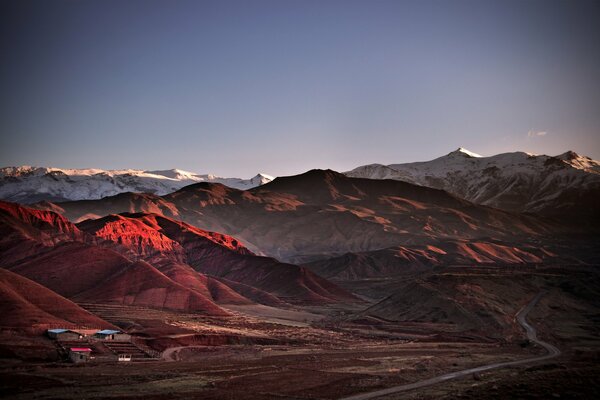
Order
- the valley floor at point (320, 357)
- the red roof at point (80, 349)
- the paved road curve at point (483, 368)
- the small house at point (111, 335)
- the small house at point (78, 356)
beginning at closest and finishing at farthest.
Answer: the valley floor at point (320, 357)
the paved road curve at point (483, 368)
the small house at point (78, 356)
the red roof at point (80, 349)
the small house at point (111, 335)

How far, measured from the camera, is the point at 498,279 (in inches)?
6412

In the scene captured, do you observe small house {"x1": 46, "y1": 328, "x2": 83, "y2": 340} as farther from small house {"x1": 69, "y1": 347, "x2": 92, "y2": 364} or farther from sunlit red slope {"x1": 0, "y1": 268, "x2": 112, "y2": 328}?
small house {"x1": 69, "y1": 347, "x2": 92, "y2": 364}

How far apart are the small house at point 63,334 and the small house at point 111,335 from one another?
3125mm

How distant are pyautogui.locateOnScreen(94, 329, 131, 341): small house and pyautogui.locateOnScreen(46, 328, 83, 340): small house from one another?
3125mm

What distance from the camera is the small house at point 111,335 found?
104719 mm

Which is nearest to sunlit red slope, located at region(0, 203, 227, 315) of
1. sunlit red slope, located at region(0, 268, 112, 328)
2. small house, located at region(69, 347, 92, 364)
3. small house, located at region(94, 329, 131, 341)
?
Result: sunlit red slope, located at region(0, 268, 112, 328)

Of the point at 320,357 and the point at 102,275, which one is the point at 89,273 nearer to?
the point at 102,275

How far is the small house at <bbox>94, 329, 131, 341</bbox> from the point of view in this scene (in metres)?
105

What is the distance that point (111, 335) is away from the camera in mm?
105438

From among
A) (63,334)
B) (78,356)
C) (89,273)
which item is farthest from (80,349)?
(89,273)

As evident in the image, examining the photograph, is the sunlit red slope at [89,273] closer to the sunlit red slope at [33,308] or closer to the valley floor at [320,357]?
the valley floor at [320,357]

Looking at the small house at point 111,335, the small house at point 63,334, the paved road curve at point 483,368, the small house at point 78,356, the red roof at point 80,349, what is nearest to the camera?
the paved road curve at point 483,368

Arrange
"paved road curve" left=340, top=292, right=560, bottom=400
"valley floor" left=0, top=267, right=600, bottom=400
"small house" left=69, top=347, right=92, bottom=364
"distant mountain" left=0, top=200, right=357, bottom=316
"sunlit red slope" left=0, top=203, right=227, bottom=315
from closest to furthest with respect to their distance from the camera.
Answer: "valley floor" left=0, top=267, right=600, bottom=400 < "paved road curve" left=340, top=292, right=560, bottom=400 < "small house" left=69, top=347, right=92, bottom=364 < "sunlit red slope" left=0, top=203, right=227, bottom=315 < "distant mountain" left=0, top=200, right=357, bottom=316

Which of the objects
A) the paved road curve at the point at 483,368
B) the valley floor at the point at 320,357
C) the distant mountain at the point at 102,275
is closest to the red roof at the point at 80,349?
the valley floor at the point at 320,357
